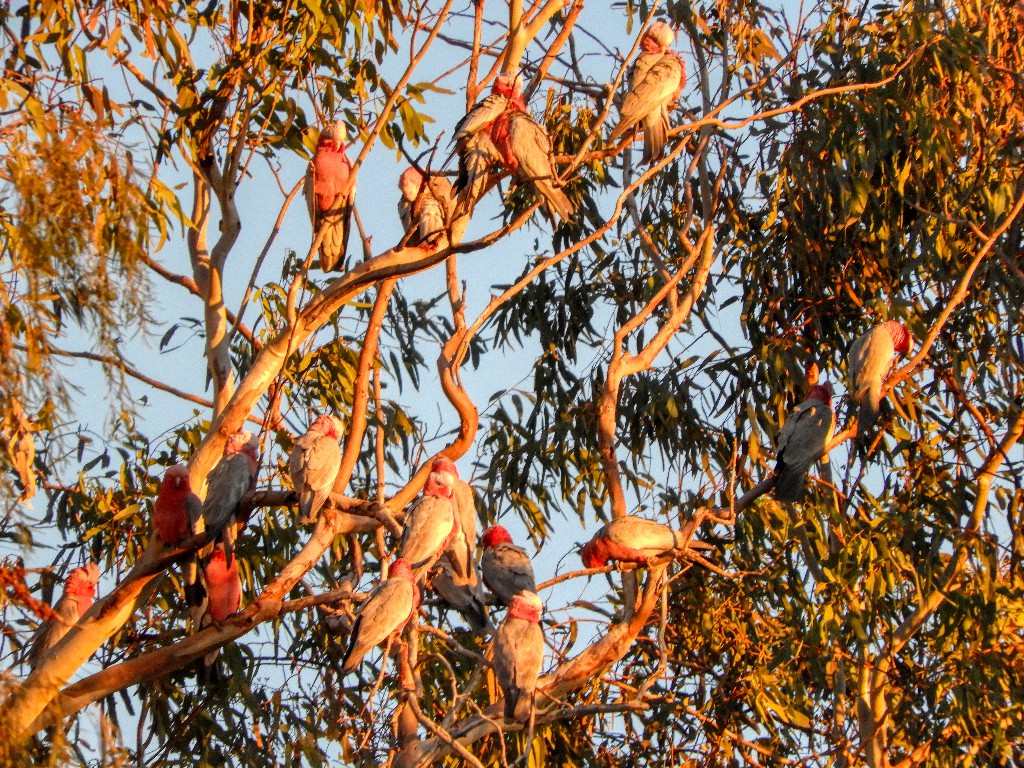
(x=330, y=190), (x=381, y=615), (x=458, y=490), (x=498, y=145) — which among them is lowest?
(x=381, y=615)

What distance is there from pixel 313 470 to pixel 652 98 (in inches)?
92.1

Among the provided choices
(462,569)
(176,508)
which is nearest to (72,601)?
(176,508)

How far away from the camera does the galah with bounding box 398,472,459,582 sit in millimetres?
4508

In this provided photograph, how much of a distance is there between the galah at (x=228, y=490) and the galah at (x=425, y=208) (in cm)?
103

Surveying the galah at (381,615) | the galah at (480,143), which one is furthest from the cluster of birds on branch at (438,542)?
the galah at (480,143)

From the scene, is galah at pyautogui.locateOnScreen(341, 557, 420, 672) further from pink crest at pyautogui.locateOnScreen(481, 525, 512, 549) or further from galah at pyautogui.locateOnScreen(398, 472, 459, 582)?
pink crest at pyautogui.locateOnScreen(481, 525, 512, 549)

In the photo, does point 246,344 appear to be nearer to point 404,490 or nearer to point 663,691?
point 404,490

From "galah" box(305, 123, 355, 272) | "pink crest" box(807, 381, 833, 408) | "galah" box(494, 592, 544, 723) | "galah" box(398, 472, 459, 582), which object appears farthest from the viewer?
"galah" box(305, 123, 355, 272)

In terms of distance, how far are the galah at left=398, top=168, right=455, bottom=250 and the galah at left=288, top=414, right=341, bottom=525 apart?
32.7 inches

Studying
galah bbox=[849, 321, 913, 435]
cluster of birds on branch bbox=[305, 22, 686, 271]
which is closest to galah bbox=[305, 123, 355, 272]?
cluster of birds on branch bbox=[305, 22, 686, 271]

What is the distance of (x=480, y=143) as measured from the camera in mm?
5059

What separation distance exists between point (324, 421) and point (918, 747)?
2807 millimetres

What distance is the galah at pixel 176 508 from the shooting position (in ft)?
14.3

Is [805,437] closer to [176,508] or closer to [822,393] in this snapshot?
[822,393]
